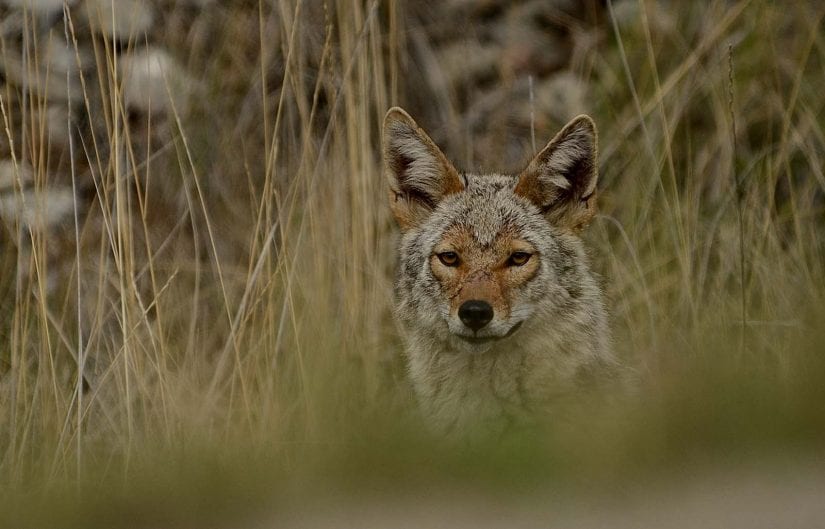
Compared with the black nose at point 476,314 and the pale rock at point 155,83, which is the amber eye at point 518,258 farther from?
the pale rock at point 155,83

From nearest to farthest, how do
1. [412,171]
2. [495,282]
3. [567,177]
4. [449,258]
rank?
1. [495,282]
2. [449,258]
3. [567,177]
4. [412,171]

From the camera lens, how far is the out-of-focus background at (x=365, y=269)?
10.6 ft

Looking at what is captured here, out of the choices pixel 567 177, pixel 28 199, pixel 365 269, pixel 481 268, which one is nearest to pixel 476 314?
pixel 481 268

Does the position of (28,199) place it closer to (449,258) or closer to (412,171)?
(412,171)

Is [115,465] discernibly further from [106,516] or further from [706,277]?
[706,277]

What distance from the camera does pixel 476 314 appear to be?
4145 millimetres

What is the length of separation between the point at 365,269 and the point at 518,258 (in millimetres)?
1321

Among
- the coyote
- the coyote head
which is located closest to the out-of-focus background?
the coyote

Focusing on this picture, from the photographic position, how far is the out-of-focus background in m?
3.22

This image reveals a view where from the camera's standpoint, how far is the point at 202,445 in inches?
163

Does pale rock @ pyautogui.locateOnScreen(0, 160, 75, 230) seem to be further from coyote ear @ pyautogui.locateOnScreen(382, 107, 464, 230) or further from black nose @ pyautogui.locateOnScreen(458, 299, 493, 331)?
black nose @ pyautogui.locateOnScreen(458, 299, 493, 331)

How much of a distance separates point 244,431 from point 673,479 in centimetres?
203

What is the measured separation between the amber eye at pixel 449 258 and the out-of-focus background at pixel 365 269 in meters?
0.58

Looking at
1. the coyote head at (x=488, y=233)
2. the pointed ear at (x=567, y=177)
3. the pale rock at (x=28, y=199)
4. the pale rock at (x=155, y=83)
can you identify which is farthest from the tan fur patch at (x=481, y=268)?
the pale rock at (x=155, y=83)
